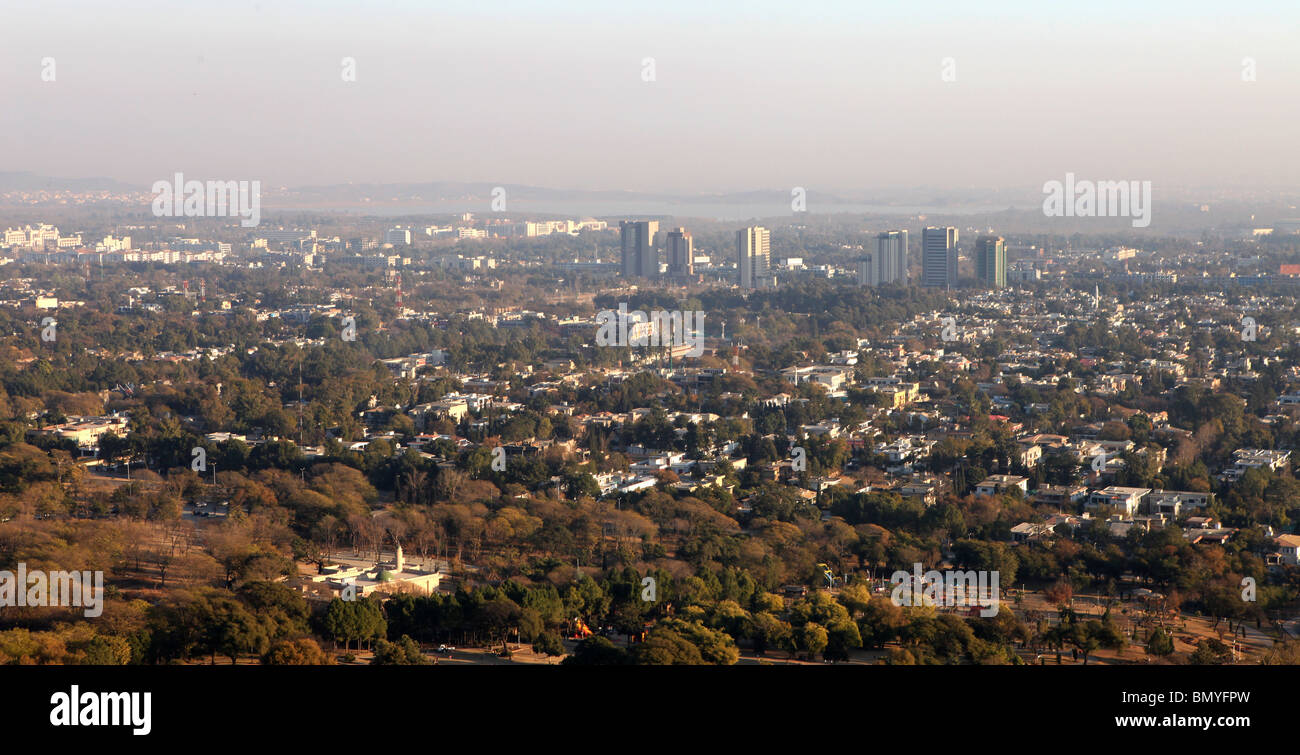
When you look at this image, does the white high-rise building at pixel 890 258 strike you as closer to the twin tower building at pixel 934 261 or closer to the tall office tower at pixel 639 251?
the twin tower building at pixel 934 261

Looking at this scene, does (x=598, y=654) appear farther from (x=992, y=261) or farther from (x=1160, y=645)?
(x=992, y=261)

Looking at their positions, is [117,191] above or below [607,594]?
above

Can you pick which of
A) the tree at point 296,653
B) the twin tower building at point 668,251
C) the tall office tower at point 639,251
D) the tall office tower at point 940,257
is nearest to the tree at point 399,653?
the tree at point 296,653

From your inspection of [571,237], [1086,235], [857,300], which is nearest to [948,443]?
[857,300]

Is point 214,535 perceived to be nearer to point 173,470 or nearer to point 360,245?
point 173,470

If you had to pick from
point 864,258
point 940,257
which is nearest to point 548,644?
point 940,257
